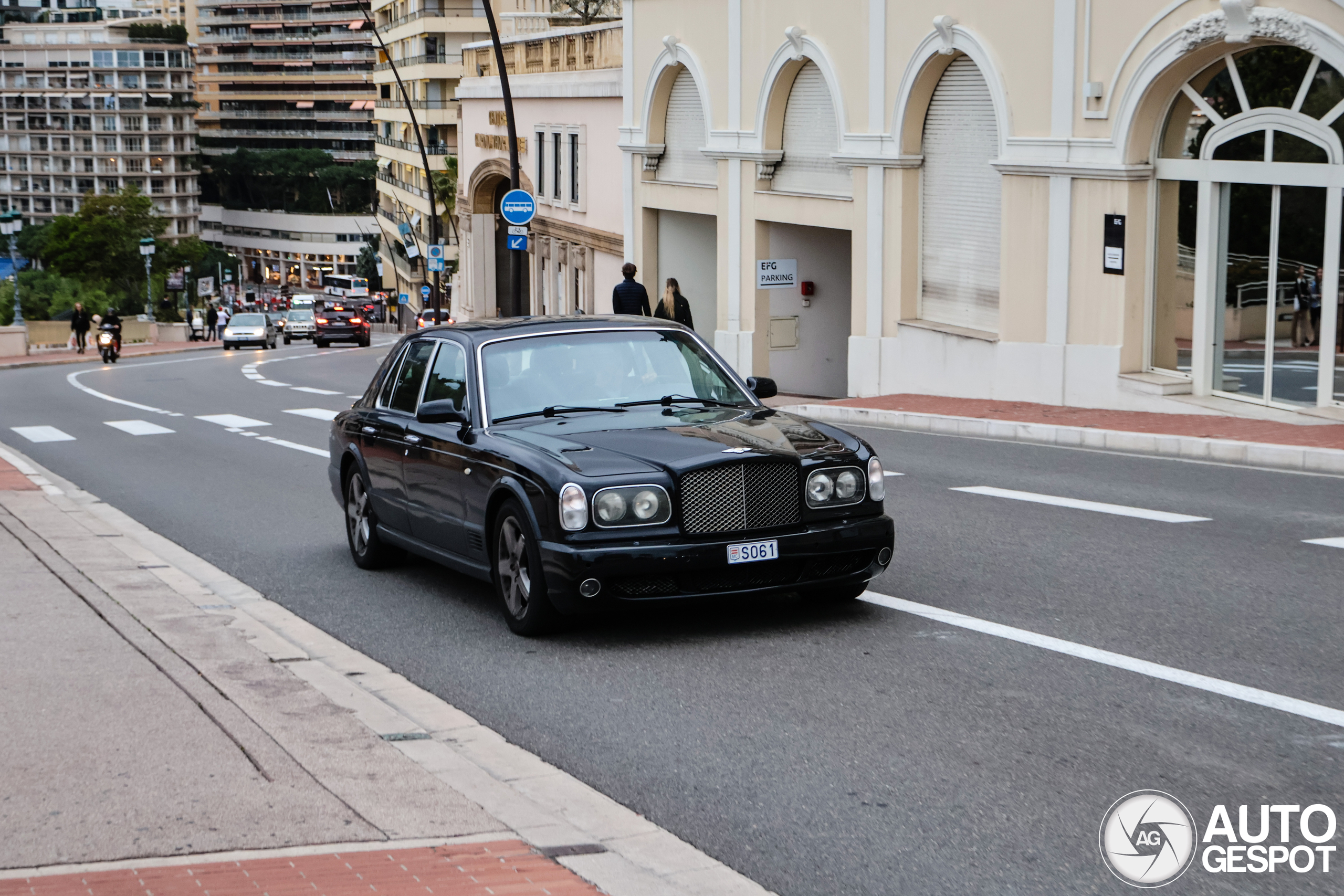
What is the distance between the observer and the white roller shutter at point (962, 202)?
2294 centimetres

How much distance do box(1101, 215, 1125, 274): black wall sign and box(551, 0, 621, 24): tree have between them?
38884 mm

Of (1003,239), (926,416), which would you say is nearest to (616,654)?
(926,416)

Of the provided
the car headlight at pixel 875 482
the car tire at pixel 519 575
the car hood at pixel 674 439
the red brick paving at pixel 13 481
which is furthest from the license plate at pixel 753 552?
the red brick paving at pixel 13 481

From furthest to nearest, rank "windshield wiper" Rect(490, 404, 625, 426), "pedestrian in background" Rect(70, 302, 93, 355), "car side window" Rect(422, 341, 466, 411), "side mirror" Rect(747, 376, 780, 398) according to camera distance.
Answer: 1. "pedestrian in background" Rect(70, 302, 93, 355)
2. "side mirror" Rect(747, 376, 780, 398)
3. "car side window" Rect(422, 341, 466, 411)
4. "windshield wiper" Rect(490, 404, 625, 426)

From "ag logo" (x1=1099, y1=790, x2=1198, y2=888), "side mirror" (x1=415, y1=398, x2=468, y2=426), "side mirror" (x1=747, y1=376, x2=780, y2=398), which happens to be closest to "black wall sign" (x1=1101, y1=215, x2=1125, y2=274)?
"side mirror" (x1=747, y1=376, x2=780, y2=398)

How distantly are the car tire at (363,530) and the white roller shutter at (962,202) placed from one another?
13639 mm

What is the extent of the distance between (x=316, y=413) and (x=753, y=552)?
1974 centimetres

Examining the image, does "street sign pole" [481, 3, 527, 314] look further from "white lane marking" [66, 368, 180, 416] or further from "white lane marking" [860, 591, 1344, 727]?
"white lane marking" [860, 591, 1344, 727]

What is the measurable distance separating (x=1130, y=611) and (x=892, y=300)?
17.4m

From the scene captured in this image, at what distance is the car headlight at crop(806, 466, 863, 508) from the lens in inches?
318

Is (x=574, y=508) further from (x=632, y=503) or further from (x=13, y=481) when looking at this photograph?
(x=13, y=481)

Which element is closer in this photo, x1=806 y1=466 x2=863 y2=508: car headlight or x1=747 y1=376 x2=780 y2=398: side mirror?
x1=806 y1=466 x2=863 y2=508: car headlight

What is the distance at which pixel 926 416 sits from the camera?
766 inches

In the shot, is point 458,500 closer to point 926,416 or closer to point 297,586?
point 297,586
